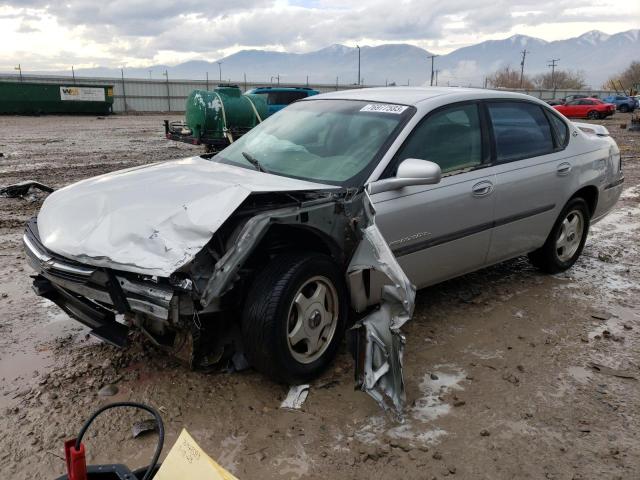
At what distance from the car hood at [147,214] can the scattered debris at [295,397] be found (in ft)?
3.34

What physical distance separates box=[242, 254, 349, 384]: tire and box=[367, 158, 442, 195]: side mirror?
0.60 m

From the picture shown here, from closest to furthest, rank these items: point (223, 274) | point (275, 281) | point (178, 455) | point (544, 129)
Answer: point (178, 455), point (223, 274), point (275, 281), point (544, 129)

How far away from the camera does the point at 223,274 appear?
261 cm

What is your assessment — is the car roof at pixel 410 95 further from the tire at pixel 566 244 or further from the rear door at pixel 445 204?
the tire at pixel 566 244

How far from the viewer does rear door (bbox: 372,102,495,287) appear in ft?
11.4

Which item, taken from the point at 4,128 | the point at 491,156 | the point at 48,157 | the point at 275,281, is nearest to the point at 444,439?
the point at 275,281

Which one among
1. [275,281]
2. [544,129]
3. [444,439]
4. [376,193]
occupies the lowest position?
[444,439]

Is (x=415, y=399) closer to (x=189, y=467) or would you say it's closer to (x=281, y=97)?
(x=189, y=467)

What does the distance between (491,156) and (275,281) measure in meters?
2.15

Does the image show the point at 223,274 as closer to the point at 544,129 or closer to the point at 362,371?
the point at 362,371

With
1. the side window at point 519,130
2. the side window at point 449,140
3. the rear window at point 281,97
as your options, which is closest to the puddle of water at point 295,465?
the side window at point 449,140

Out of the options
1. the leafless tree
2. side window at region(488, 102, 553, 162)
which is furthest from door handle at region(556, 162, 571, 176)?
the leafless tree

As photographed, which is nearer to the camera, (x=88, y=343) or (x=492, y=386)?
(x=492, y=386)

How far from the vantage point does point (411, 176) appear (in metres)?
3.30
